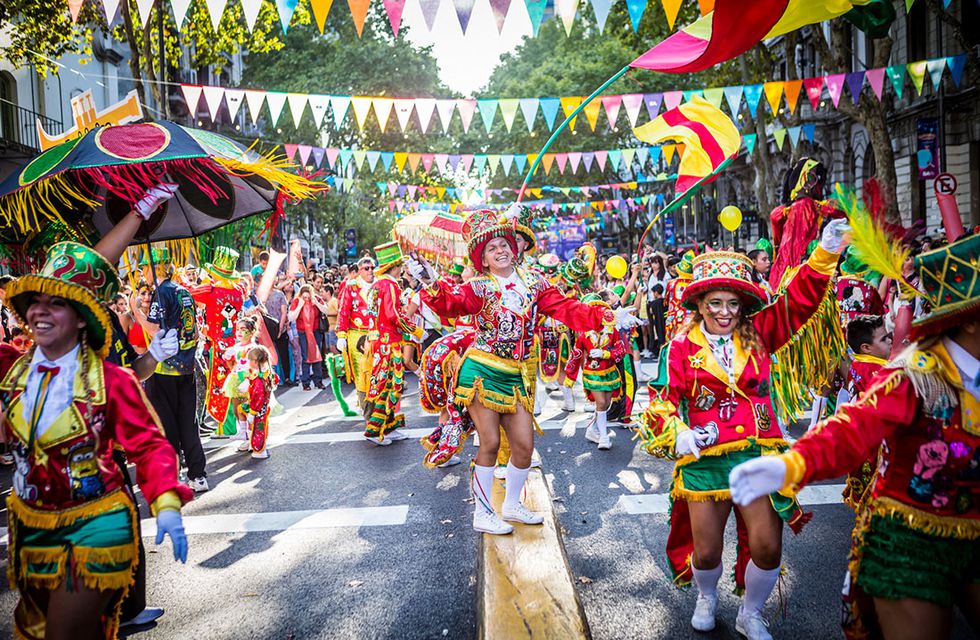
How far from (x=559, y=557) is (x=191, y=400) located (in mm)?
3554

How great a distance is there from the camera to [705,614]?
3611 millimetres

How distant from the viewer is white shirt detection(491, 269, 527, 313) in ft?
17.2

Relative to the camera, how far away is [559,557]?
14.4 feet

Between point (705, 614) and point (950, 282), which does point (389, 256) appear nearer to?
point (705, 614)

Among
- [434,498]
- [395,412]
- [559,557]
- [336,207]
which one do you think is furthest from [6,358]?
A: [336,207]

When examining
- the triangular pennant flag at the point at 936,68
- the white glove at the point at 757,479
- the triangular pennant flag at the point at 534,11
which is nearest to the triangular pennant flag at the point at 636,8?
the triangular pennant flag at the point at 534,11

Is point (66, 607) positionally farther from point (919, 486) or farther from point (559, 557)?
point (919, 486)

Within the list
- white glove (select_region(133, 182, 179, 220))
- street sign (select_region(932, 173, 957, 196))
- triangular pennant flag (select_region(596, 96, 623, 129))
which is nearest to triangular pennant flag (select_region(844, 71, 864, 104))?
Answer: triangular pennant flag (select_region(596, 96, 623, 129))

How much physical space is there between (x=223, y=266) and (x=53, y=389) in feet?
16.8

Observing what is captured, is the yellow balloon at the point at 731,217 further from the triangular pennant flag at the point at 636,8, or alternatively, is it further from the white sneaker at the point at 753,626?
the white sneaker at the point at 753,626

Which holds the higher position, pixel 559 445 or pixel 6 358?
pixel 6 358

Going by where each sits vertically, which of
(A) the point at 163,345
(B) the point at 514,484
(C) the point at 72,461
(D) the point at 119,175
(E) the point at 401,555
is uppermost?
(D) the point at 119,175

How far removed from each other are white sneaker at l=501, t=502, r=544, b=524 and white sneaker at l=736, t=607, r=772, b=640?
5.88 ft

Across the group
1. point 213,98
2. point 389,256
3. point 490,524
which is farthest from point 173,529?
point 213,98
